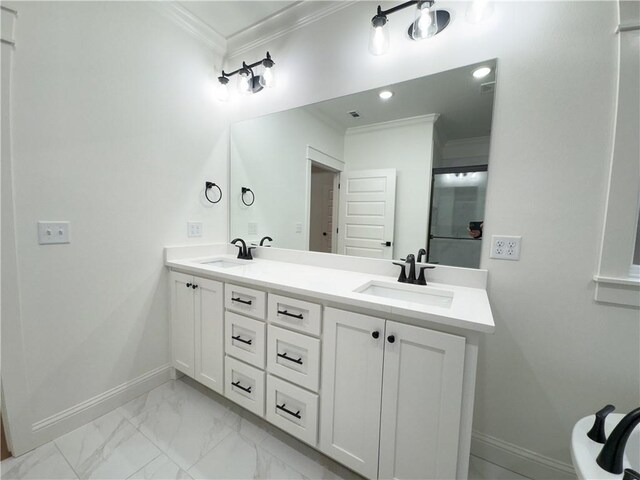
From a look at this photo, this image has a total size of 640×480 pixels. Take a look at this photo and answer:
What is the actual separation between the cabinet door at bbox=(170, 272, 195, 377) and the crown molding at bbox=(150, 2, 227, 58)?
184 centimetres

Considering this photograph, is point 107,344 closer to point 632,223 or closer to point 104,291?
point 104,291

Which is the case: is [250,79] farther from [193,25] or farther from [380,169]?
[380,169]

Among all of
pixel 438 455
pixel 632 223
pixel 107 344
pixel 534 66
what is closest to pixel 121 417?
pixel 107 344

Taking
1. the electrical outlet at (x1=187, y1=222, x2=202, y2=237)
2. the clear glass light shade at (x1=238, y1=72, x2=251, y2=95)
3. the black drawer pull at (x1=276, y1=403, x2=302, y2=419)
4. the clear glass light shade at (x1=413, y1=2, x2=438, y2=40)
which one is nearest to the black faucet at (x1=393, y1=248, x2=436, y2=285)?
the black drawer pull at (x1=276, y1=403, x2=302, y2=419)

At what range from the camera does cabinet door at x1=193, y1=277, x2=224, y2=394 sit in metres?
1.62

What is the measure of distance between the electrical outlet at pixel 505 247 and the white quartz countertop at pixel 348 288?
21 cm

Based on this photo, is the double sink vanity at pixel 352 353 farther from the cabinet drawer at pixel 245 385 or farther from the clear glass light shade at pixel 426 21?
the clear glass light shade at pixel 426 21

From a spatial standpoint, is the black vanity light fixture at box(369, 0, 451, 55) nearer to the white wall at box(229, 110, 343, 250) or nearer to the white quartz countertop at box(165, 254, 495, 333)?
the white wall at box(229, 110, 343, 250)

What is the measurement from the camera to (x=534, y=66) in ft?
4.02

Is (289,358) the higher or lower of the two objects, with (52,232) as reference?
lower

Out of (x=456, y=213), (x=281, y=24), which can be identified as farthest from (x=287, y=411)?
(x=281, y=24)

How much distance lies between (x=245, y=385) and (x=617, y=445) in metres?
1.54

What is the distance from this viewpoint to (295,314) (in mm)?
1299

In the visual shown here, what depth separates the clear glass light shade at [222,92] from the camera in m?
2.13
